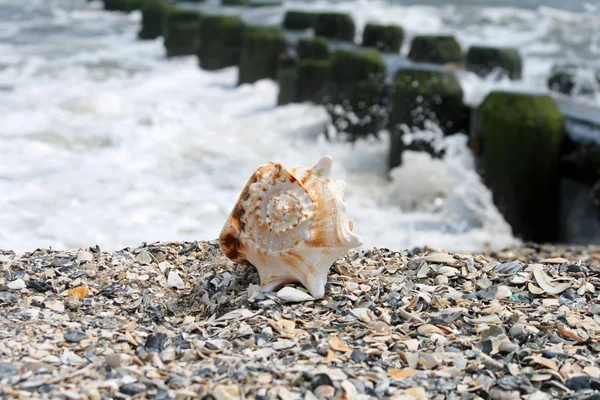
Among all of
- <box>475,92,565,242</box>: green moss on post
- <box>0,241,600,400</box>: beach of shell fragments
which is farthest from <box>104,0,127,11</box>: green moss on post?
<box>0,241,600,400</box>: beach of shell fragments

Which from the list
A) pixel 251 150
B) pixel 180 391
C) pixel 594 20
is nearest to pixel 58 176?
pixel 251 150

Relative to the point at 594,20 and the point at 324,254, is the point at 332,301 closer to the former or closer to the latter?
the point at 324,254

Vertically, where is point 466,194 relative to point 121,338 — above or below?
below

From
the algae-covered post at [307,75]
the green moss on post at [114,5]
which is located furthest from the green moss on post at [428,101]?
the green moss on post at [114,5]

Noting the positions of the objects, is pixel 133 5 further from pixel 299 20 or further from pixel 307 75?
pixel 307 75

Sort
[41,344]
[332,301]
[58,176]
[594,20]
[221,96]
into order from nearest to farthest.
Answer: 1. [41,344]
2. [332,301]
3. [58,176]
4. [221,96]
5. [594,20]

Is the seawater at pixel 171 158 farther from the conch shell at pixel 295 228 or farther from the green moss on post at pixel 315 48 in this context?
the conch shell at pixel 295 228

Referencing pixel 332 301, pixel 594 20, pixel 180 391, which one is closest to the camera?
pixel 180 391
